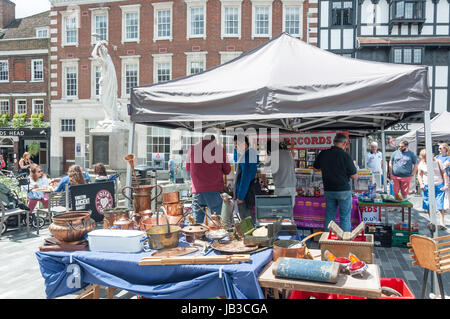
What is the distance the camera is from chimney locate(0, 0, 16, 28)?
1021 inches

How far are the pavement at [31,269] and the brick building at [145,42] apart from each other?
13.9 metres

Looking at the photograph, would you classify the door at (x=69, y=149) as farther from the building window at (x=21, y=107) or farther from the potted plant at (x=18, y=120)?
the building window at (x=21, y=107)

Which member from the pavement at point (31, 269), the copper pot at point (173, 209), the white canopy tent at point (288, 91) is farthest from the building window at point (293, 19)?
the copper pot at point (173, 209)

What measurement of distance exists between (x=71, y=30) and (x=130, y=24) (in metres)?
3.88

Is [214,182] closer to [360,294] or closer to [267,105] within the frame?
[267,105]

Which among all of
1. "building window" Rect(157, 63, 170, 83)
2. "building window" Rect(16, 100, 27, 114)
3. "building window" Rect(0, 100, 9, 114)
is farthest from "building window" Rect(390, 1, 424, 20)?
"building window" Rect(0, 100, 9, 114)

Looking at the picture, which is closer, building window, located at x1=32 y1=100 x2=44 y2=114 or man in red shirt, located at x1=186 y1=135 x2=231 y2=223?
man in red shirt, located at x1=186 y1=135 x2=231 y2=223

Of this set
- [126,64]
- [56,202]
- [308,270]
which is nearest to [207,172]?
[308,270]

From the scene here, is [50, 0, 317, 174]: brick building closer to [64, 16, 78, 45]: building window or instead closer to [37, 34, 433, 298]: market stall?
[64, 16, 78, 45]: building window

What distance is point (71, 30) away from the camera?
20.2 meters

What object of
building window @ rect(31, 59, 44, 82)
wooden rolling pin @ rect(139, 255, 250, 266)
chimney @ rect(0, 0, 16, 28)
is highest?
chimney @ rect(0, 0, 16, 28)

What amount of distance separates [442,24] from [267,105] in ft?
66.6

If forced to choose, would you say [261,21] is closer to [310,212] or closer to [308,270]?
[310,212]
